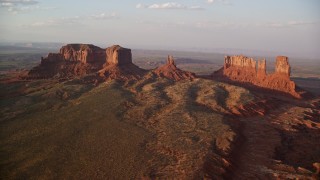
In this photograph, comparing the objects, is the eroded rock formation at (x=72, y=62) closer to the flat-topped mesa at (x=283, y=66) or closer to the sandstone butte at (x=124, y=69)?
the sandstone butte at (x=124, y=69)

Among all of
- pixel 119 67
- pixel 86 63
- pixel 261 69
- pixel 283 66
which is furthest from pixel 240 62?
pixel 86 63

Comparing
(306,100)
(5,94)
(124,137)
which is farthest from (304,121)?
(5,94)

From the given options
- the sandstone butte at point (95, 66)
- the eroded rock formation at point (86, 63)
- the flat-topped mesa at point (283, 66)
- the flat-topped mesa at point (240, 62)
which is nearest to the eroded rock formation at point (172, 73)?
the sandstone butte at point (95, 66)

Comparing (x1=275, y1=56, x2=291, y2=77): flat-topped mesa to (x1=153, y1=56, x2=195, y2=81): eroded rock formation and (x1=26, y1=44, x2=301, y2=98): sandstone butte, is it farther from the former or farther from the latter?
(x1=153, y1=56, x2=195, y2=81): eroded rock formation

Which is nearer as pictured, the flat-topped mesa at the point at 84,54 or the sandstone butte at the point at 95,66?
the sandstone butte at the point at 95,66

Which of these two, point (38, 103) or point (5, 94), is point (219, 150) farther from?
point (5, 94)

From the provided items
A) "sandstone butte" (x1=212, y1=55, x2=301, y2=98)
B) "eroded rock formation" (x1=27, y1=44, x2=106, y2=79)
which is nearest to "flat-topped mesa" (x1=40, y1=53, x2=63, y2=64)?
"eroded rock formation" (x1=27, y1=44, x2=106, y2=79)
